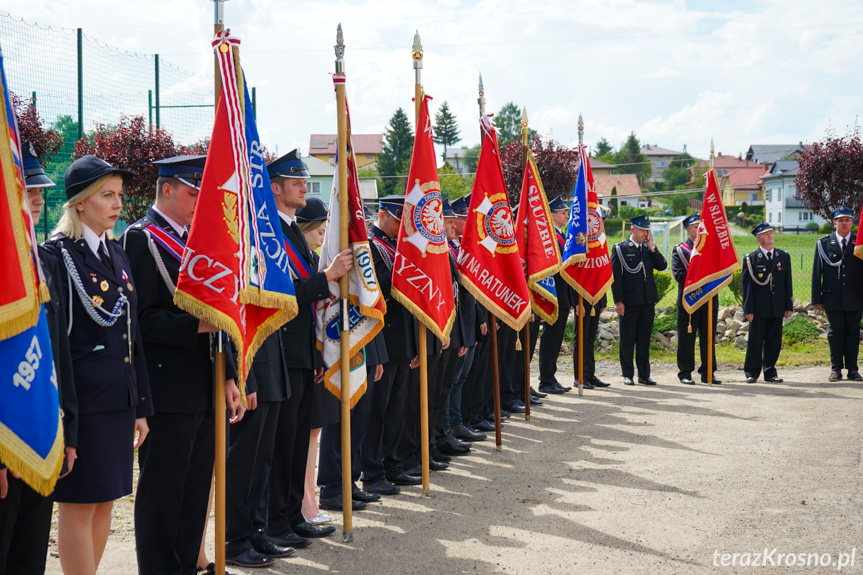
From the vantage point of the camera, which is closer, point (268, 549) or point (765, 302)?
point (268, 549)

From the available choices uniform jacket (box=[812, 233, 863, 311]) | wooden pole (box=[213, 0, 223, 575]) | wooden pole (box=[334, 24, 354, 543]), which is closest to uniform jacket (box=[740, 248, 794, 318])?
uniform jacket (box=[812, 233, 863, 311])

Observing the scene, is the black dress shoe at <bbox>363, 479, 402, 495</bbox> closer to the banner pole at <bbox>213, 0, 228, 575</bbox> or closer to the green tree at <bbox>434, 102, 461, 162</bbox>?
the banner pole at <bbox>213, 0, 228, 575</bbox>

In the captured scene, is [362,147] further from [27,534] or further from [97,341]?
[27,534]

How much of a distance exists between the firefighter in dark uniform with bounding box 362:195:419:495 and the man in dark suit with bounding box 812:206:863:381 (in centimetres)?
753

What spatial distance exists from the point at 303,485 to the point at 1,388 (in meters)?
2.53

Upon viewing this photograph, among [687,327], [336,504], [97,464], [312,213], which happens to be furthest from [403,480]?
[687,327]

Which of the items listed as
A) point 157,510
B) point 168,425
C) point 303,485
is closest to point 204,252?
point 168,425

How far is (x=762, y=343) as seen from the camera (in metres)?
11.6

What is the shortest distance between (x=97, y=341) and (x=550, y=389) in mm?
8102

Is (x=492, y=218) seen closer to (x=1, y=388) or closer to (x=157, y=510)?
(x=157, y=510)

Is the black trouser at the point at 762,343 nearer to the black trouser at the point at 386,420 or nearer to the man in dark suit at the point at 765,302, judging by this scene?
the man in dark suit at the point at 765,302

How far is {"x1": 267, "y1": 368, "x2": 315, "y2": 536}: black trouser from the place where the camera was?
4.88 m

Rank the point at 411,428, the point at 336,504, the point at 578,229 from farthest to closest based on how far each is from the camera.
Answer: the point at 578,229, the point at 411,428, the point at 336,504

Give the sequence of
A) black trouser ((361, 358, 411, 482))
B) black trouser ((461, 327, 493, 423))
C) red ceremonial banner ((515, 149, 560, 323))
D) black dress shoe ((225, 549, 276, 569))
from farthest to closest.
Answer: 1. red ceremonial banner ((515, 149, 560, 323))
2. black trouser ((461, 327, 493, 423))
3. black trouser ((361, 358, 411, 482))
4. black dress shoe ((225, 549, 276, 569))
